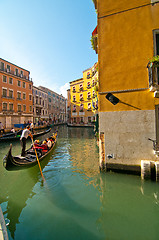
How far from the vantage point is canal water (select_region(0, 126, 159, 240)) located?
99.3 inches

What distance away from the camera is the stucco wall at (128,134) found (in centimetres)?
442

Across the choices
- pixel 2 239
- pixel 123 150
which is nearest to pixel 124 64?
Result: pixel 123 150

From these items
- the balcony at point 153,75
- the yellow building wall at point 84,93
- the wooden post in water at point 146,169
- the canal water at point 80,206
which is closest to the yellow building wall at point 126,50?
the balcony at point 153,75

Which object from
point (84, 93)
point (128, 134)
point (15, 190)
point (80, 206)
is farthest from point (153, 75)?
point (84, 93)

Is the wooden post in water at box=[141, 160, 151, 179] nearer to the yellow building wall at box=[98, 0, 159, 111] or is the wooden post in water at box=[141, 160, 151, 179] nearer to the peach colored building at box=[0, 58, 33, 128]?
the yellow building wall at box=[98, 0, 159, 111]

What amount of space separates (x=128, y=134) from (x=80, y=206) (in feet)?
9.32

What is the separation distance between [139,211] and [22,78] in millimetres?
27166

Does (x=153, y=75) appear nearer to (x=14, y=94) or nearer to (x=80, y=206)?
(x=80, y=206)

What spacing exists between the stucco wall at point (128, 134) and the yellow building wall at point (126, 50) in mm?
301

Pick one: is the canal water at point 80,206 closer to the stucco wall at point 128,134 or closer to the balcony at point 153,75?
the stucco wall at point 128,134

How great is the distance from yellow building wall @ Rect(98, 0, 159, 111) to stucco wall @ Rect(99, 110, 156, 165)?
0.99 feet

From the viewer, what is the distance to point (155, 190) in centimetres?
378

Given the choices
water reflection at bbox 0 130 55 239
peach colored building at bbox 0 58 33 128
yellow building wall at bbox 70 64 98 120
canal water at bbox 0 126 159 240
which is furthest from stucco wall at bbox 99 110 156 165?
yellow building wall at bbox 70 64 98 120

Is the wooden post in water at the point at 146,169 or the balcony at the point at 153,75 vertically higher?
the balcony at the point at 153,75
